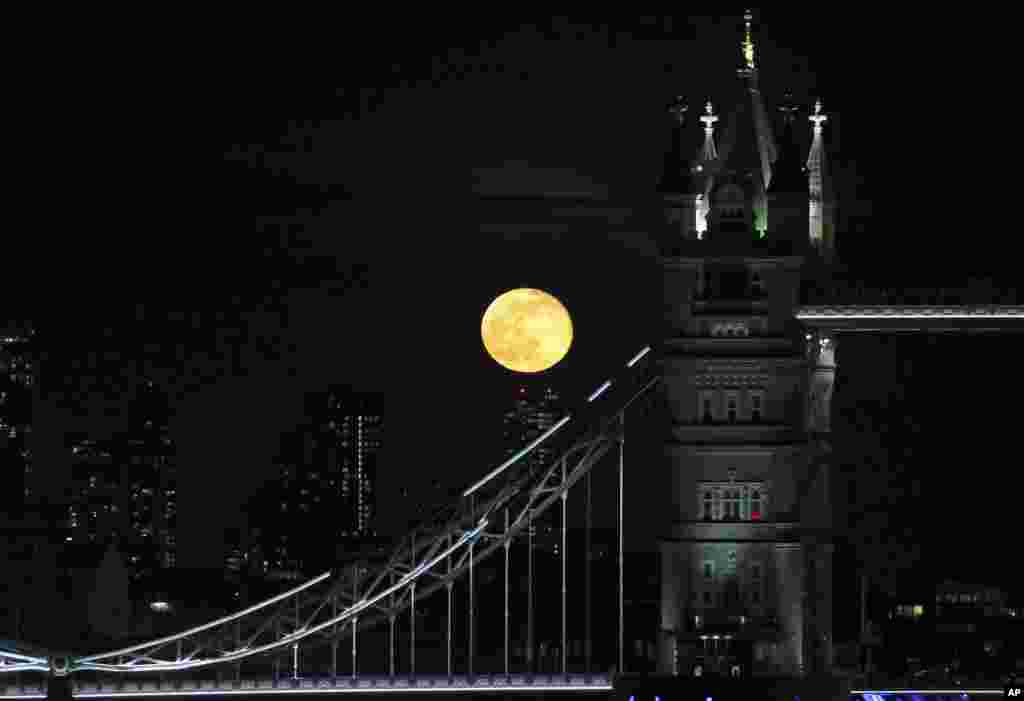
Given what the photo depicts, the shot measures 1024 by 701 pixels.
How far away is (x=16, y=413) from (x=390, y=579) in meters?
55.8

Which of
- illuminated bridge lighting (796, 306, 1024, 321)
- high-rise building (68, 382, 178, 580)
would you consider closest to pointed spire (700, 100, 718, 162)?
illuminated bridge lighting (796, 306, 1024, 321)

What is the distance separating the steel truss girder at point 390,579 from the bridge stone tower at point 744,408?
1590 mm

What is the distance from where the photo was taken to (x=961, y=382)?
261ft

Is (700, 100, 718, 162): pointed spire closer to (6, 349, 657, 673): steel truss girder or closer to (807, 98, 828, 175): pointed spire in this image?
(807, 98, 828, 175): pointed spire

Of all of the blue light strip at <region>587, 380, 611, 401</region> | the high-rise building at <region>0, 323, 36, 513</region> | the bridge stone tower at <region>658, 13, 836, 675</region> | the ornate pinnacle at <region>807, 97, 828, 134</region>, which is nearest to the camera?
the bridge stone tower at <region>658, 13, 836, 675</region>

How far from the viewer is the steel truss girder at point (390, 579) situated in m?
61.5

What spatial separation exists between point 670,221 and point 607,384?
2985 millimetres

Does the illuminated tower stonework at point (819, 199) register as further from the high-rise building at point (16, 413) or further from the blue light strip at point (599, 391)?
the high-rise building at point (16, 413)

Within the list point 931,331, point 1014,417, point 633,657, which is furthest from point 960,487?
point 931,331

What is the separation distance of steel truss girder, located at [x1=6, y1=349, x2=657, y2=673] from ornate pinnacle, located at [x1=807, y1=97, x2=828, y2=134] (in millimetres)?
4452

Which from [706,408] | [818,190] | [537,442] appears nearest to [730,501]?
[706,408]

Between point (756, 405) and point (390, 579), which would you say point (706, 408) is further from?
point (390, 579)

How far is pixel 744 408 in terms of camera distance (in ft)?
197

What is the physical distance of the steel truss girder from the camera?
61500 mm
